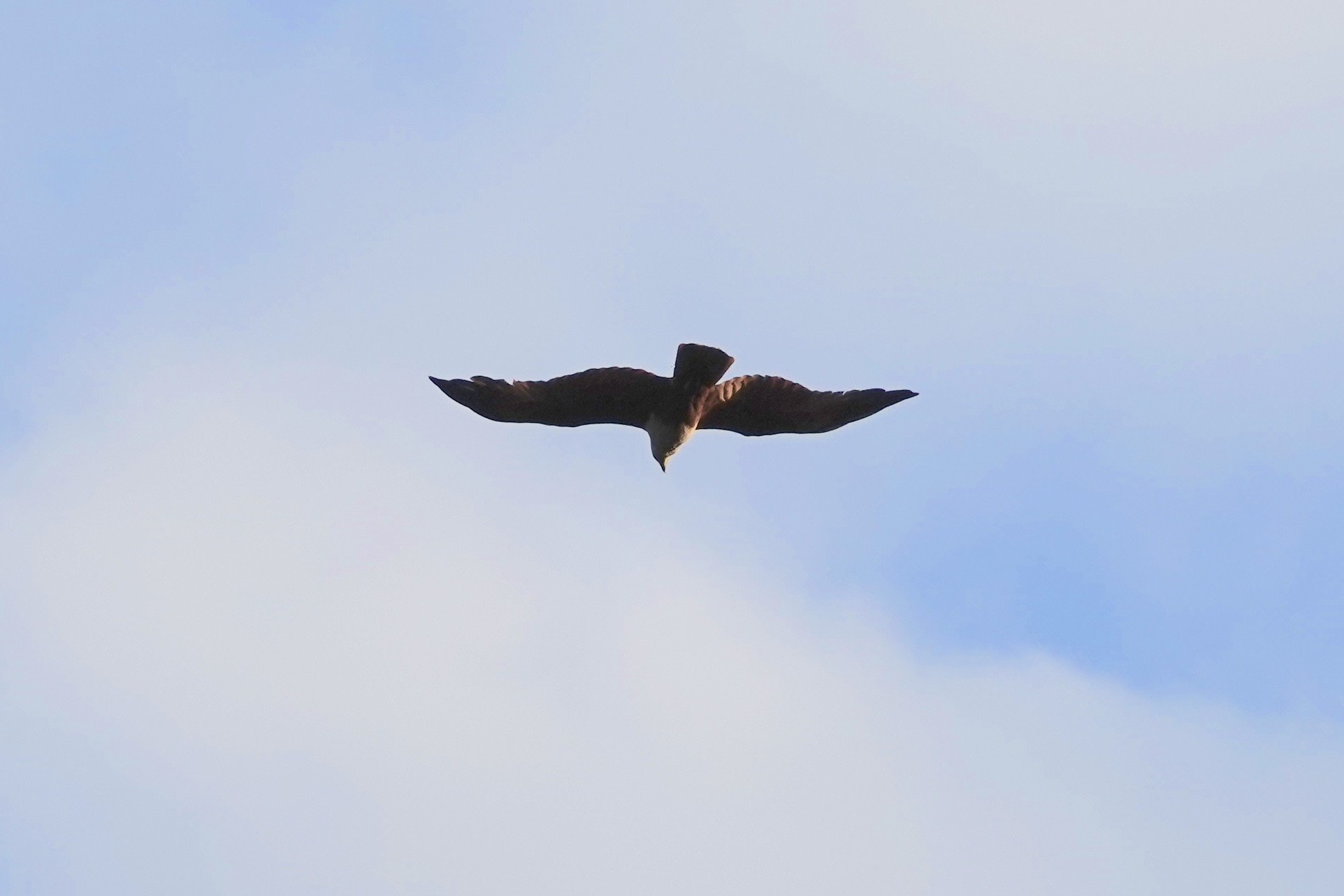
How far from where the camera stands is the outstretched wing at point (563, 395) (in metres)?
16.6

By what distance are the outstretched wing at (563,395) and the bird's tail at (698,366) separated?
0.48 meters

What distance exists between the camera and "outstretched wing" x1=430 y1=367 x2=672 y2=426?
16.6 m

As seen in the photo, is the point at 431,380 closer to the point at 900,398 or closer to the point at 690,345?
the point at 690,345

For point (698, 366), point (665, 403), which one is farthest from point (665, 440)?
point (698, 366)

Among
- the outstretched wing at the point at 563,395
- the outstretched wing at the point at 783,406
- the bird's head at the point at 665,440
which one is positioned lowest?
the bird's head at the point at 665,440

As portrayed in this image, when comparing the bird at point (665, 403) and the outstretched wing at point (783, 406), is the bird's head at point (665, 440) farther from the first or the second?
the outstretched wing at point (783, 406)

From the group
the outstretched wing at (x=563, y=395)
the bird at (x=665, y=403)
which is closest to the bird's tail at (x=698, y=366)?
the bird at (x=665, y=403)

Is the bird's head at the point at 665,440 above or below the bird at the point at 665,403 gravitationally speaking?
below

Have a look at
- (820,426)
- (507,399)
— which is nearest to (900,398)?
(820,426)

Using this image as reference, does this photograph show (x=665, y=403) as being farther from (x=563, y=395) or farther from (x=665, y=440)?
(x=563, y=395)

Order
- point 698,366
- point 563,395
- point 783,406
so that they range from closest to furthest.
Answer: point 698,366, point 563,395, point 783,406

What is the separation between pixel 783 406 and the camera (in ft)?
55.7

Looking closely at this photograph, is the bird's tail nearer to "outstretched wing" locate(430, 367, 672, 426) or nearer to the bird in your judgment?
the bird

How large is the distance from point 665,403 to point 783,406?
1.31 m
